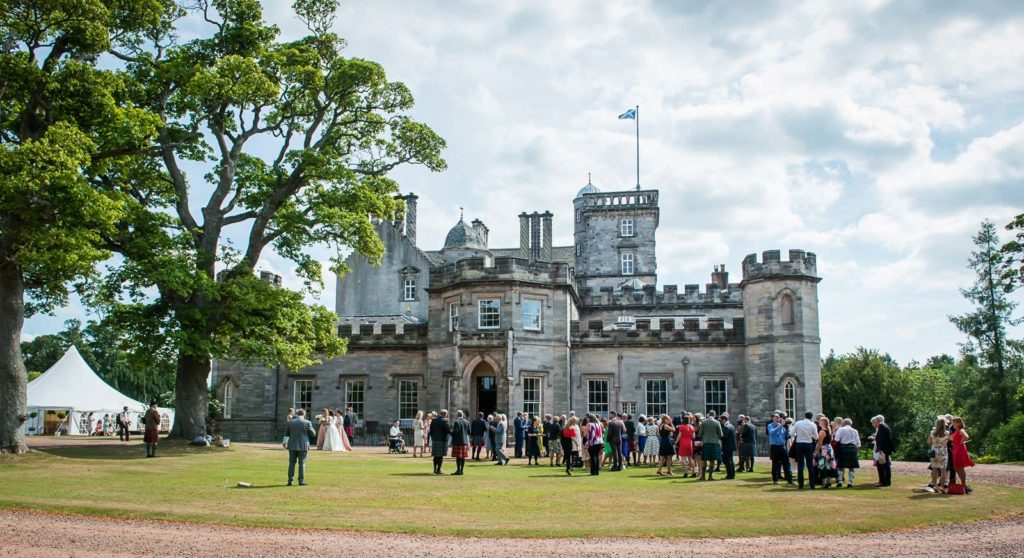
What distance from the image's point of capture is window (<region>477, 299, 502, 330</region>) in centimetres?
3418

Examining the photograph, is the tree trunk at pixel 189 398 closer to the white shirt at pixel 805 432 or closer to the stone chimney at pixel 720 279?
the white shirt at pixel 805 432

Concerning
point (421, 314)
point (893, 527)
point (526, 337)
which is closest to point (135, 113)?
point (526, 337)

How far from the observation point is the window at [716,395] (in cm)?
3522

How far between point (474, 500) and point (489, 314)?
1986 centimetres

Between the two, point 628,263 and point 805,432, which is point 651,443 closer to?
point 805,432

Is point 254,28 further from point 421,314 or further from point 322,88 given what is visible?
point 421,314

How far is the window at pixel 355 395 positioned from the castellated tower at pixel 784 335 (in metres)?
17.2

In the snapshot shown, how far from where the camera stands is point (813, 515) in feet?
43.6

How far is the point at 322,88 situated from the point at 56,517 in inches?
681

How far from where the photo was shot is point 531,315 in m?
34.7

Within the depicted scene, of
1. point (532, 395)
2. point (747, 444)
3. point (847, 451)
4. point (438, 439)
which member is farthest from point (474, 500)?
point (532, 395)

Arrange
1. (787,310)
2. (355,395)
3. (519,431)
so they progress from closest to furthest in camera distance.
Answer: (519,431)
(787,310)
(355,395)

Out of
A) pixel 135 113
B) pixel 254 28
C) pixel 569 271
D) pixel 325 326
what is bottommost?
pixel 325 326

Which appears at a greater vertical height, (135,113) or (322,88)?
(322,88)
